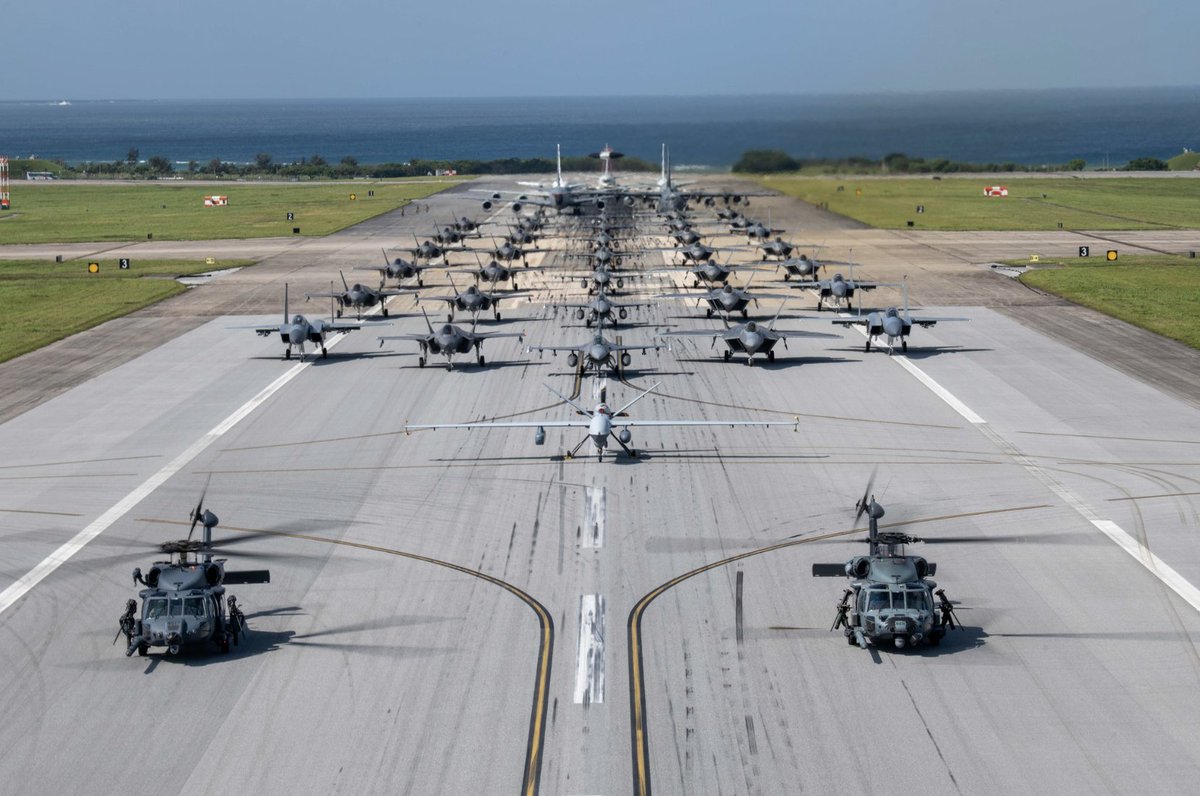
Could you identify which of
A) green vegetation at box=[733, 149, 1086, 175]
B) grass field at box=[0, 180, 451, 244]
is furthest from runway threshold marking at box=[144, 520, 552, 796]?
green vegetation at box=[733, 149, 1086, 175]

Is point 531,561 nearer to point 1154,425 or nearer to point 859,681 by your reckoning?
point 859,681

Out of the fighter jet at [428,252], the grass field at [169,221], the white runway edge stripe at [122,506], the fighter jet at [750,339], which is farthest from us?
the grass field at [169,221]

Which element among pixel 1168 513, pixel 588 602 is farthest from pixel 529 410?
pixel 1168 513

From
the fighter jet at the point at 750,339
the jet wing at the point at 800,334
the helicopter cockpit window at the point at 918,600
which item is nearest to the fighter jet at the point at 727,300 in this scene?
the jet wing at the point at 800,334

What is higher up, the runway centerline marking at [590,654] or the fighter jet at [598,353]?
the fighter jet at [598,353]

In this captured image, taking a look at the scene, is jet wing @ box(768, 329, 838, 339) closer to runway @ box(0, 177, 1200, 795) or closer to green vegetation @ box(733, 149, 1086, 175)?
runway @ box(0, 177, 1200, 795)

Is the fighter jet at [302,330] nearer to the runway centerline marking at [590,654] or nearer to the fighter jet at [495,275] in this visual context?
the fighter jet at [495,275]
